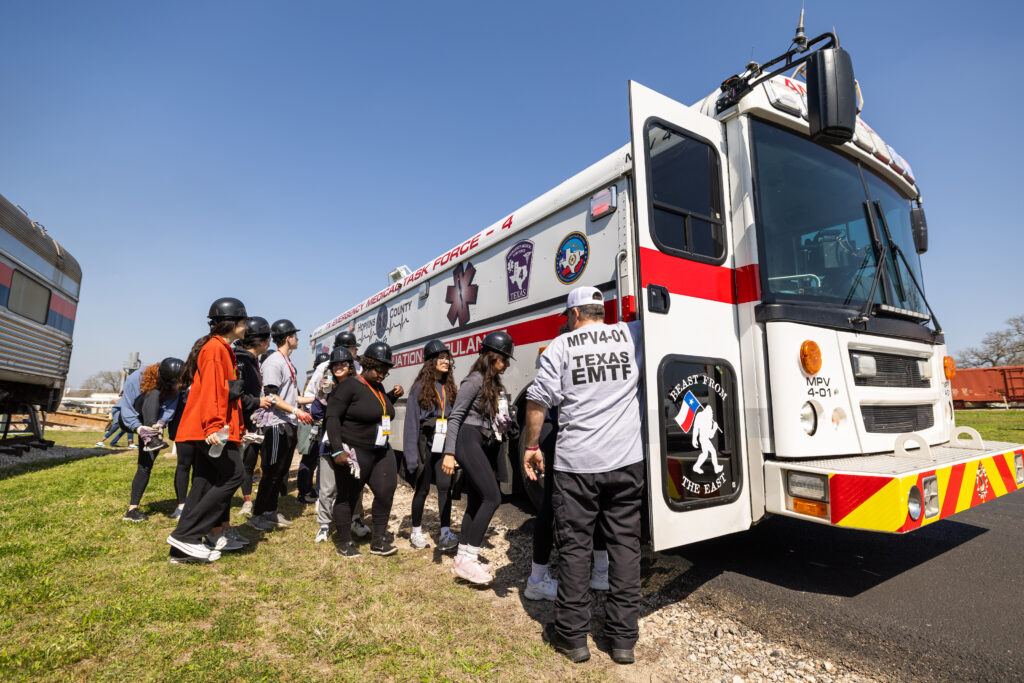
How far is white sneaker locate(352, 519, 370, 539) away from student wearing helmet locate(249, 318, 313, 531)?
0.81 m

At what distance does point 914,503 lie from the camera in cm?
286

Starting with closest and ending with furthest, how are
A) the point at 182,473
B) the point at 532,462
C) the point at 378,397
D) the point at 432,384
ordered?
the point at 532,462 → the point at 378,397 → the point at 432,384 → the point at 182,473

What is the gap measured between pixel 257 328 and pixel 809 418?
4511mm

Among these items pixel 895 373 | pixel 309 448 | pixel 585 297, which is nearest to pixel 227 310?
pixel 309 448

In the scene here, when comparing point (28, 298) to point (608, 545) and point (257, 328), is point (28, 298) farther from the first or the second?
point (608, 545)

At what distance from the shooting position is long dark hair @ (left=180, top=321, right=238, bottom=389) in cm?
405

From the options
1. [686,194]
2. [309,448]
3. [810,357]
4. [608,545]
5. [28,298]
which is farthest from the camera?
[28,298]

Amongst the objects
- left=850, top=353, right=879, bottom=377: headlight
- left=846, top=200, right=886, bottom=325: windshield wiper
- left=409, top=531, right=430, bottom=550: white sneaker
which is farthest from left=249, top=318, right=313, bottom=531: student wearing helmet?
left=846, top=200, right=886, bottom=325: windshield wiper

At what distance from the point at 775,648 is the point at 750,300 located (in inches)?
78.5

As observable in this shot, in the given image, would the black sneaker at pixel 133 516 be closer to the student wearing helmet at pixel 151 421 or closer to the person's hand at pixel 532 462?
the student wearing helmet at pixel 151 421

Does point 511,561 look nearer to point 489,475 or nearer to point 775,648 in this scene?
point 489,475

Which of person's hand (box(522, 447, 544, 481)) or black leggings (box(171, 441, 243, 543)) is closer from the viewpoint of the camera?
person's hand (box(522, 447, 544, 481))

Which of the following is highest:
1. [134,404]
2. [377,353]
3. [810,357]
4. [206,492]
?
[377,353]

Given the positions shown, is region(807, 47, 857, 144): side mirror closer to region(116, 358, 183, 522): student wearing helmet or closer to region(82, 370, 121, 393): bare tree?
region(116, 358, 183, 522): student wearing helmet
